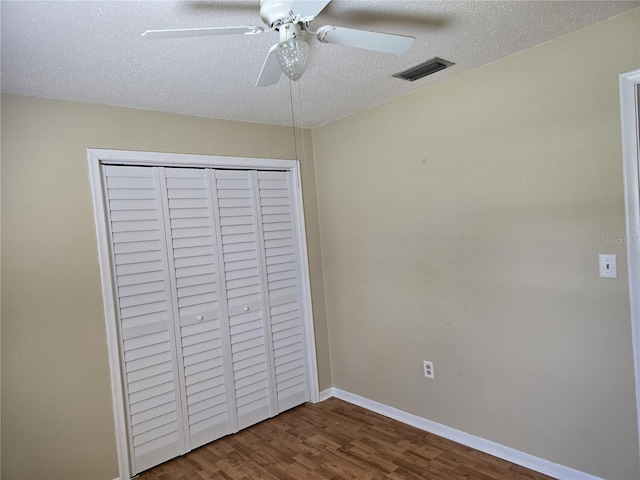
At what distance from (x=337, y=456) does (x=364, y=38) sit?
2.32 m

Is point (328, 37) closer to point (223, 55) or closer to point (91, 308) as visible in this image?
point (223, 55)

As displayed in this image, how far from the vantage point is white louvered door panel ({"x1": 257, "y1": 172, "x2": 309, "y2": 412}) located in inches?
124

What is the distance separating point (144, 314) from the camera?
2553 millimetres

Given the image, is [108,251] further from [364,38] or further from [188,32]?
[364,38]

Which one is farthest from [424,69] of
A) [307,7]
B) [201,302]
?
[201,302]

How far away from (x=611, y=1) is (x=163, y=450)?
3264mm

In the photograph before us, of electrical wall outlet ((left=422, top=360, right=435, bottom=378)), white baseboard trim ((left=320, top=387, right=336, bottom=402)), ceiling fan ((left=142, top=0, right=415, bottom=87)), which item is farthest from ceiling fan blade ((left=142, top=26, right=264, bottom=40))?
white baseboard trim ((left=320, top=387, right=336, bottom=402))

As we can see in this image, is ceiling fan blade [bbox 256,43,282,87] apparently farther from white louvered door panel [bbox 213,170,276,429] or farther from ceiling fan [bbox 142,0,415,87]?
white louvered door panel [bbox 213,170,276,429]

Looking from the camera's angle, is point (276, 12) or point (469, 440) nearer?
point (276, 12)

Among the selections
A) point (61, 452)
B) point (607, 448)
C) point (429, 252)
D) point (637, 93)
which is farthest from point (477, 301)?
point (61, 452)

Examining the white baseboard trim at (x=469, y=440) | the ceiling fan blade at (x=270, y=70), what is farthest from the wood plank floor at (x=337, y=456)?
the ceiling fan blade at (x=270, y=70)

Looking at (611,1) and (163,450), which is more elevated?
(611,1)

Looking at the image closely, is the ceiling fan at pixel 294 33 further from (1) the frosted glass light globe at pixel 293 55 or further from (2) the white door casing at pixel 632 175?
(2) the white door casing at pixel 632 175

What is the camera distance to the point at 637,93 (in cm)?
183
